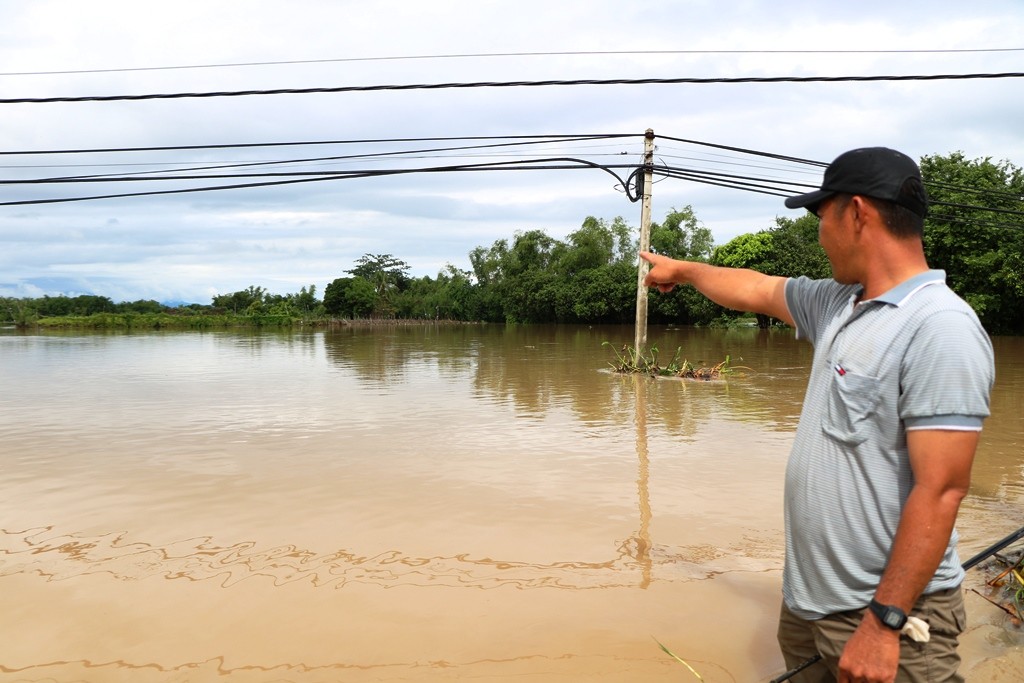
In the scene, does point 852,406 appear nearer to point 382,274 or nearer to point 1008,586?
point 1008,586

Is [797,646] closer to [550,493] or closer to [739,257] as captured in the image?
[550,493]

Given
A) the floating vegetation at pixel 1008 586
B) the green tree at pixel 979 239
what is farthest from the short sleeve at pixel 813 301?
the green tree at pixel 979 239

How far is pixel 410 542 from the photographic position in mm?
5535

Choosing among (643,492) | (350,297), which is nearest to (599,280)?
(350,297)

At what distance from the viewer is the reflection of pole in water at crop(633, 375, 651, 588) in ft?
16.7

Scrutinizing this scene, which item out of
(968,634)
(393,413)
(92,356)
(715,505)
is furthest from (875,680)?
(92,356)

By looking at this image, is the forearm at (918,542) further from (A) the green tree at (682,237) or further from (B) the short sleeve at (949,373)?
(A) the green tree at (682,237)

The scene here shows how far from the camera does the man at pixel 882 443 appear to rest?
5.54 ft

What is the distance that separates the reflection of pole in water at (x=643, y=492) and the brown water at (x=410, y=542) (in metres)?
0.04

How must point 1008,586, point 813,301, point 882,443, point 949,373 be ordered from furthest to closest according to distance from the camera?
point 1008,586, point 813,301, point 882,443, point 949,373

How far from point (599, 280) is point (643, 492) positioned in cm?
5135

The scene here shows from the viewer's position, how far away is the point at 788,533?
204 cm

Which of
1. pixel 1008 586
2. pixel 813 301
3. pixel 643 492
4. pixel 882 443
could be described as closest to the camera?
pixel 882 443

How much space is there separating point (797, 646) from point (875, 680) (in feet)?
1.10
